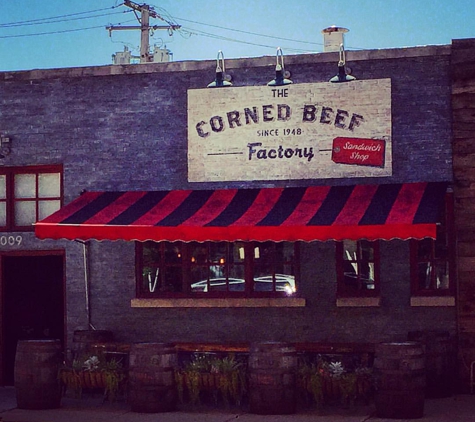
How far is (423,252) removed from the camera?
14.9 metres

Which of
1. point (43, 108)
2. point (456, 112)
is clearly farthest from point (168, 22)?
point (456, 112)

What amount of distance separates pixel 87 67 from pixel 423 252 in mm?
6064

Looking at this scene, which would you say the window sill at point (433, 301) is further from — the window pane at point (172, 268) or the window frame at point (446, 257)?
the window pane at point (172, 268)

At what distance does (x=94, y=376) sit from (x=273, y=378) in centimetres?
278

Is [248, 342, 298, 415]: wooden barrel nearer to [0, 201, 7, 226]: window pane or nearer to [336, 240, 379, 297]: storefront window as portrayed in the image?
[336, 240, 379, 297]: storefront window

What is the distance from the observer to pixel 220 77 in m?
15.2

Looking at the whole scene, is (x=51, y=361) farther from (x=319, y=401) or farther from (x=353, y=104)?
(x=353, y=104)

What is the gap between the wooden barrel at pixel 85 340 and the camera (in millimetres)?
14781

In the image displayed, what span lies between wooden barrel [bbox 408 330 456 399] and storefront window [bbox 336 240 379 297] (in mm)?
1524

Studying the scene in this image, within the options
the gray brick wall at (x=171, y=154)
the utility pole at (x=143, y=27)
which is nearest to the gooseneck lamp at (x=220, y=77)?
the gray brick wall at (x=171, y=154)

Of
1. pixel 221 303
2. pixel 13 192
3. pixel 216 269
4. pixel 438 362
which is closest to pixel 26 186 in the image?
pixel 13 192

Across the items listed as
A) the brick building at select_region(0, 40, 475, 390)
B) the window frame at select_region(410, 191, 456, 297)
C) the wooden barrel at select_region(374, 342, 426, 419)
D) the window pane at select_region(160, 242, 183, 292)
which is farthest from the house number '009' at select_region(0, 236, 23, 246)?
the wooden barrel at select_region(374, 342, 426, 419)

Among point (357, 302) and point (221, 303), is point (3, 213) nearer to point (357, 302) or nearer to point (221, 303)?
point (221, 303)

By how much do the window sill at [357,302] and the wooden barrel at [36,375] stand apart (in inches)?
167
